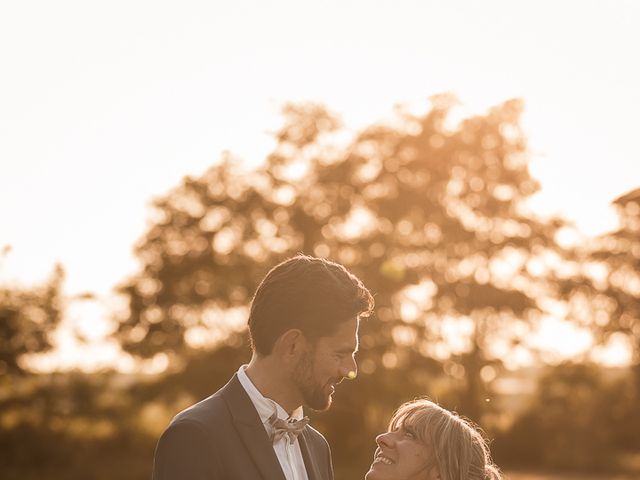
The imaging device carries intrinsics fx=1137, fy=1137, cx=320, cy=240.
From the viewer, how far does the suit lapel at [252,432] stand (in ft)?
15.8

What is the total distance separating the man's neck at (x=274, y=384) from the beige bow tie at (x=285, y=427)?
0.21ft

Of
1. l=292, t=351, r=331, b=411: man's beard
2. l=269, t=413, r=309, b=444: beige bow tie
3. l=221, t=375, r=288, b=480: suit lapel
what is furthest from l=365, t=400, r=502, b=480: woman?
l=221, t=375, r=288, b=480: suit lapel

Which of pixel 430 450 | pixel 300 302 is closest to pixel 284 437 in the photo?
pixel 300 302

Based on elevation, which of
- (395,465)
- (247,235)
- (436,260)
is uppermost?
(247,235)

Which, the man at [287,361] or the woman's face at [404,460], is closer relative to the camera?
the man at [287,361]

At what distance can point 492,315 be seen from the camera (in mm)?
33562

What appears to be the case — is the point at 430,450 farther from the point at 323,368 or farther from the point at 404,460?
the point at 323,368

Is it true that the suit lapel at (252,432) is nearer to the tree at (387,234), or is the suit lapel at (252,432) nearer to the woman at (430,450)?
the woman at (430,450)

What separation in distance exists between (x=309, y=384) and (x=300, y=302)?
0.36 m

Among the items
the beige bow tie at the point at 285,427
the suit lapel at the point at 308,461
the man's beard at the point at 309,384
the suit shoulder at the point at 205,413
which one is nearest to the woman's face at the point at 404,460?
the suit lapel at the point at 308,461

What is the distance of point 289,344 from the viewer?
497cm

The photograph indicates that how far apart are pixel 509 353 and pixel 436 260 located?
11.8 ft

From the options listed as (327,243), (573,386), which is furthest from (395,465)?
(573,386)

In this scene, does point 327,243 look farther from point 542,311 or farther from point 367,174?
point 542,311
